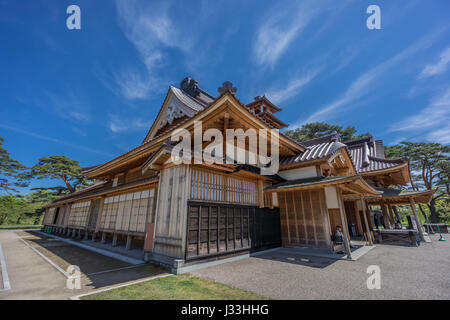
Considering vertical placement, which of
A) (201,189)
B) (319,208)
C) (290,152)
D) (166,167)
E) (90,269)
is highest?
(290,152)

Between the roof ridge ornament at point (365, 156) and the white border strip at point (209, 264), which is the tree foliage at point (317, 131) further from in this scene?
the white border strip at point (209, 264)

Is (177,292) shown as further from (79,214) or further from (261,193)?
(79,214)

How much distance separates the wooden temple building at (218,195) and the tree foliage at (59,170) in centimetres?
2227

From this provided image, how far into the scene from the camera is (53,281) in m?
4.56

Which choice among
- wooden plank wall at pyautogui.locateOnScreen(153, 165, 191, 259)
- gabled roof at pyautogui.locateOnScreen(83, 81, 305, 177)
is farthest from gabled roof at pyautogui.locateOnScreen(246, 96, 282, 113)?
wooden plank wall at pyautogui.locateOnScreen(153, 165, 191, 259)

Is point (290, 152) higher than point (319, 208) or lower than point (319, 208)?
higher

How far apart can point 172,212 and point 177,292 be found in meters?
2.47

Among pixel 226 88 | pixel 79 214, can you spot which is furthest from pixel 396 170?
pixel 79 214

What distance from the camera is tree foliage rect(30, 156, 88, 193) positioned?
2769 cm

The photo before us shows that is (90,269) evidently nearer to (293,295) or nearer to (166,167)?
(166,167)

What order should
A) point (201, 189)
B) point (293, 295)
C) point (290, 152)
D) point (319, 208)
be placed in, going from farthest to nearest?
point (290, 152) → point (319, 208) → point (201, 189) → point (293, 295)

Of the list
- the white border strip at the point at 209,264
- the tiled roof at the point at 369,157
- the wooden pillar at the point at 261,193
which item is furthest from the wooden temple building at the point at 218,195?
the tiled roof at the point at 369,157
